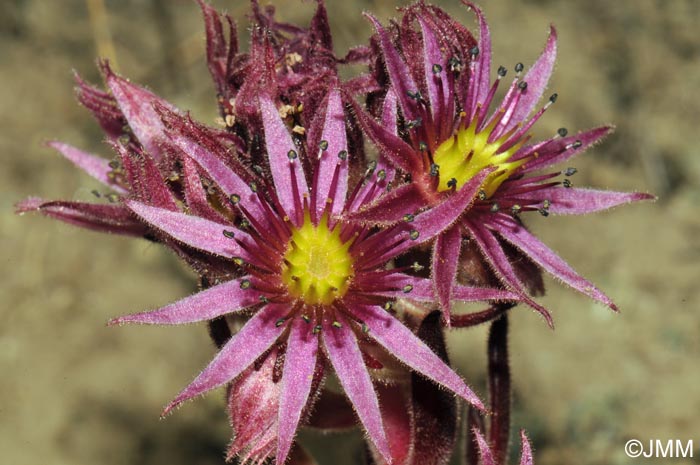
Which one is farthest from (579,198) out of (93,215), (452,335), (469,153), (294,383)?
(452,335)

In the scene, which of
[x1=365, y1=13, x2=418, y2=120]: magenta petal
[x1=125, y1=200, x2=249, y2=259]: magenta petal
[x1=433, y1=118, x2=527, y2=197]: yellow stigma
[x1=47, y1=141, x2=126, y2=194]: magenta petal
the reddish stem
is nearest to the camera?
[x1=125, y1=200, x2=249, y2=259]: magenta petal

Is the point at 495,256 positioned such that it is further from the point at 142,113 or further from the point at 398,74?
the point at 142,113

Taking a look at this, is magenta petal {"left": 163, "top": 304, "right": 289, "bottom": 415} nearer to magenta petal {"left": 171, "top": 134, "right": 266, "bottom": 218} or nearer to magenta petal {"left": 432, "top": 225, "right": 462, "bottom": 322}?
magenta petal {"left": 171, "top": 134, "right": 266, "bottom": 218}

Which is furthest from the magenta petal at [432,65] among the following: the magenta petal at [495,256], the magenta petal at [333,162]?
the magenta petal at [495,256]

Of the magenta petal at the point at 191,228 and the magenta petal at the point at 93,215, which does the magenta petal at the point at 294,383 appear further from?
the magenta petal at the point at 93,215

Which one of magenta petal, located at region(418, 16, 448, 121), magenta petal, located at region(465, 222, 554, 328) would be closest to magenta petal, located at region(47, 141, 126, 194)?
magenta petal, located at region(418, 16, 448, 121)

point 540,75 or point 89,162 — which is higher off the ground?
point 540,75
